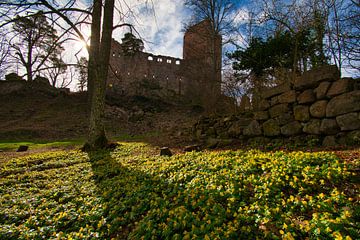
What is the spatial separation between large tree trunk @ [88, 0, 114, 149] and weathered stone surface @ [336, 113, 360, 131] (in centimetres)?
768

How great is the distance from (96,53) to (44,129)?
9160mm

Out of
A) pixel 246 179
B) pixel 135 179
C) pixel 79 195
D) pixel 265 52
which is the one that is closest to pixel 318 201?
pixel 246 179

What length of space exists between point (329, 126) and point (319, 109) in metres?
0.49

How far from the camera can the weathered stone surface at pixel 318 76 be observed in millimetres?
4668

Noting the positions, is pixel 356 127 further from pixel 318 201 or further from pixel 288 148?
pixel 318 201

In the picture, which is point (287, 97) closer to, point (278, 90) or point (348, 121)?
point (278, 90)

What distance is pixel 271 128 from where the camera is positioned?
5.79m

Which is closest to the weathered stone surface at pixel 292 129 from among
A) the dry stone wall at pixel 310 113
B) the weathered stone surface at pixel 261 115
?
the dry stone wall at pixel 310 113

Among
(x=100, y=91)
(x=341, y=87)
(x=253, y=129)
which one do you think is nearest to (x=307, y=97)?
(x=341, y=87)

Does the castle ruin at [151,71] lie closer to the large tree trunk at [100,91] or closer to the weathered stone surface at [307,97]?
the large tree trunk at [100,91]

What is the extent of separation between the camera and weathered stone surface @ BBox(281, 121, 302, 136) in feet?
17.0

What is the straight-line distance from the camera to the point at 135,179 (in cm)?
410

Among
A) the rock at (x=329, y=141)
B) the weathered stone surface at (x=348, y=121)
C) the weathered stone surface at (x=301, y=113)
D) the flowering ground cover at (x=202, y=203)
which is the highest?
the weathered stone surface at (x=301, y=113)

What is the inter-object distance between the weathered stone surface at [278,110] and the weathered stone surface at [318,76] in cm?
64
